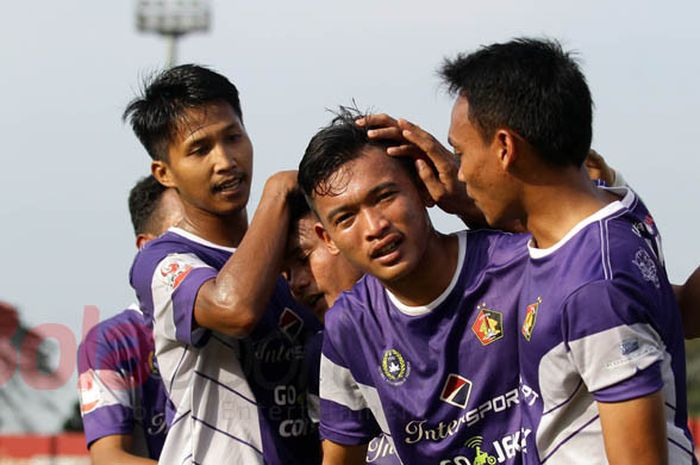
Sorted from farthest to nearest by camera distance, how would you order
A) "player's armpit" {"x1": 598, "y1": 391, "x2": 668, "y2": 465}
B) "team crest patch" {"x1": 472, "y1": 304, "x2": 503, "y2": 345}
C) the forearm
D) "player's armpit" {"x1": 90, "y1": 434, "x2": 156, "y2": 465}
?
1. "player's armpit" {"x1": 90, "y1": 434, "x2": 156, "y2": 465}
2. the forearm
3. "team crest patch" {"x1": 472, "y1": 304, "x2": 503, "y2": 345}
4. "player's armpit" {"x1": 598, "y1": 391, "x2": 668, "y2": 465}

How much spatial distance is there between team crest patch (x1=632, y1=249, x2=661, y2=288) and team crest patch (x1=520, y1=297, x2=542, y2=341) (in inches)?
11.7

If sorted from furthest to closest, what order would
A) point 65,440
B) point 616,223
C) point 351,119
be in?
point 65,440 < point 351,119 < point 616,223

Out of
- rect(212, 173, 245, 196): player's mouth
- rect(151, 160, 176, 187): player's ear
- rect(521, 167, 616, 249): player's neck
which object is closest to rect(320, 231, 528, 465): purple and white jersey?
rect(521, 167, 616, 249): player's neck

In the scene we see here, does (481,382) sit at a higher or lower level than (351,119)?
lower

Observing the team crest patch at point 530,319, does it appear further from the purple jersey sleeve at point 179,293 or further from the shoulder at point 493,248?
the purple jersey sleeve at point 179,293

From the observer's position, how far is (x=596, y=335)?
332cm

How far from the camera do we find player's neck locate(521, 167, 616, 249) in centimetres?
354

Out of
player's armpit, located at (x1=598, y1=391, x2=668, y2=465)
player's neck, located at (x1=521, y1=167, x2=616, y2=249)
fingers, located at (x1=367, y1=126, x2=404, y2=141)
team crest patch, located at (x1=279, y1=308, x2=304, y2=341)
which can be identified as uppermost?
fingers, located at (x1=367, y1=126, x2=404, y2=141)

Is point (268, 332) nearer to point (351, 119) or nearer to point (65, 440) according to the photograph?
point (351, 119)

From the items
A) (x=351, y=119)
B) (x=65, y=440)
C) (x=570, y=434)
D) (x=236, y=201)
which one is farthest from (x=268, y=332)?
(x=65, y=440)

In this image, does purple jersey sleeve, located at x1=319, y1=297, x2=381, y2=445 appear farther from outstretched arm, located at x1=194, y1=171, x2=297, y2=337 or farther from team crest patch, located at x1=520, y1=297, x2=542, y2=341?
team crest patch, located at x1=520, y1=297, x2=542, y2=341

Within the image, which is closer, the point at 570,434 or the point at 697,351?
the point at 570,434

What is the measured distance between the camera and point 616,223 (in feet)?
11.3

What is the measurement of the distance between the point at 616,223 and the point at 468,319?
0.74m
